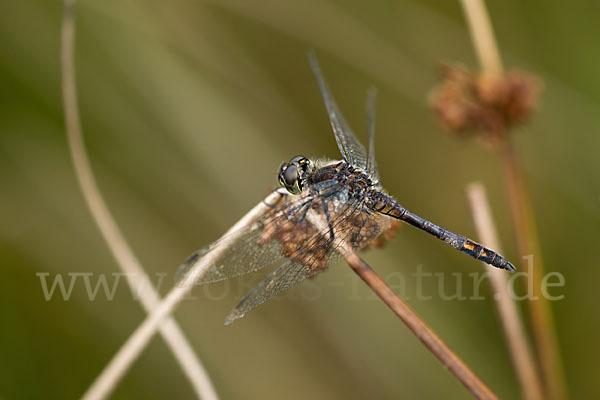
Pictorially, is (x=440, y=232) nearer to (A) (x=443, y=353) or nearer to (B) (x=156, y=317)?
(A) (x=443, y=353)

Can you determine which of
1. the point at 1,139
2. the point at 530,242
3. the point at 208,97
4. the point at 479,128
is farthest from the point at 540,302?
the point at 1,139

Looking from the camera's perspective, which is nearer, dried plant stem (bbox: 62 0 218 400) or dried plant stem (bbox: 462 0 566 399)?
dried plant stem (bbox: 62 0 218 400)

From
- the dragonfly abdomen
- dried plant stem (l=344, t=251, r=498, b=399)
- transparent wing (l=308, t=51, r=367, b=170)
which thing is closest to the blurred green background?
the dragonfly abdomen

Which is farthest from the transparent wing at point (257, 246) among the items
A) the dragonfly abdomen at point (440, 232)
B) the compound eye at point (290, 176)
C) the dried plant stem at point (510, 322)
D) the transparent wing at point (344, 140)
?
the dried plant stem at point (510, 322)

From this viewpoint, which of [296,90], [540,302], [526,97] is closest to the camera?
[540,302]

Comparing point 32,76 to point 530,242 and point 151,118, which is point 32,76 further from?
point 530,242

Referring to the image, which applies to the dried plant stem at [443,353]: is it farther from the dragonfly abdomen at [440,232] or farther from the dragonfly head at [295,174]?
the dragonfly head at [295,174]

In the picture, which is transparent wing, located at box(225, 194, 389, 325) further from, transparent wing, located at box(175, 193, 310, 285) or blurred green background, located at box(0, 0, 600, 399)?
blurred green background, located at box(0, 0, 600, 399)
